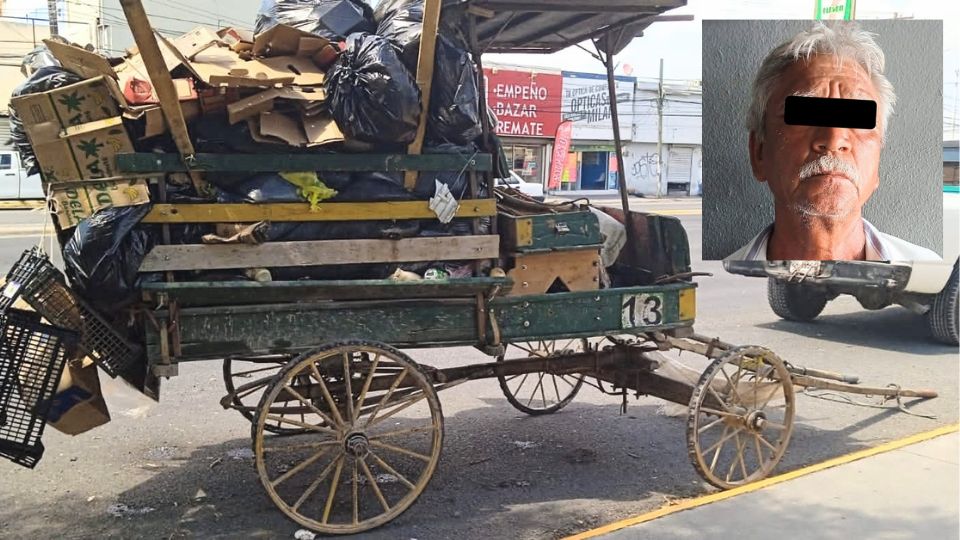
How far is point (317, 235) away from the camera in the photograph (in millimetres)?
3826

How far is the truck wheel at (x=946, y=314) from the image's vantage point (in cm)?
784

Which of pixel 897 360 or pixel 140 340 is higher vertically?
pixel 140 340

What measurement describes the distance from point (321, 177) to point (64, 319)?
130 centimetres

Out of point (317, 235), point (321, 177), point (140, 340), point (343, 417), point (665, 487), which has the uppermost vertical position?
point (321, 177)

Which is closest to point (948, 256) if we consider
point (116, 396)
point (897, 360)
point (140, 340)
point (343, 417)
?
point (897, 360)

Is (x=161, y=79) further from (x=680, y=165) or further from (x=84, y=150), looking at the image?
(x=680, y=165)

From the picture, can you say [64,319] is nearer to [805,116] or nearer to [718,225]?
[718,225]

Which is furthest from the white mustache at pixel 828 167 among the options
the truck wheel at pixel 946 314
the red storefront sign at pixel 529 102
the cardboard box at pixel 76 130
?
the red storefront sign at pixel 529 102

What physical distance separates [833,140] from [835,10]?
15.1 inches

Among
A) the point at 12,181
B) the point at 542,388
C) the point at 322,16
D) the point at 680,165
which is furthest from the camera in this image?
the point at 680,165

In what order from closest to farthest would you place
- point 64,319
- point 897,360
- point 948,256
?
point 64,319 → point 948,256 → point 897,360

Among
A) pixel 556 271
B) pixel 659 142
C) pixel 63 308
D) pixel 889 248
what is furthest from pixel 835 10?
pixel 659 142

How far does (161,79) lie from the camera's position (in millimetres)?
3447

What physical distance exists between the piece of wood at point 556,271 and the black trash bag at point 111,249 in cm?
172
